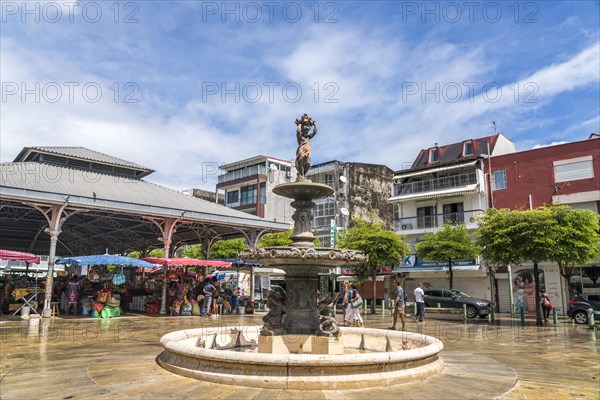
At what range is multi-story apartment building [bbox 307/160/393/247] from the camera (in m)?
46.1

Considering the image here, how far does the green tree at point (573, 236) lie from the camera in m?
18.6

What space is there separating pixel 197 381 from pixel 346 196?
135 feet

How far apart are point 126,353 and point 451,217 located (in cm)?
3076

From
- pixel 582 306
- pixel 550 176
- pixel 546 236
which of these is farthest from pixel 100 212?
pixel 550 176

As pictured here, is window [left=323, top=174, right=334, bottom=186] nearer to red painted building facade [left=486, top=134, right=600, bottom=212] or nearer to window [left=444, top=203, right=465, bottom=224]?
window [left=444, top=203, right=465, bottom=224]

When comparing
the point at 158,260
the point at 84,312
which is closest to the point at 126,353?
the point at 158,260

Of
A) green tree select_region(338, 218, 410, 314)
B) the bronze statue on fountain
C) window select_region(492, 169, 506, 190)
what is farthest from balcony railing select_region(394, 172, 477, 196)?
the bronze statue on fountain

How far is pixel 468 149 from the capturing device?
40.3 m

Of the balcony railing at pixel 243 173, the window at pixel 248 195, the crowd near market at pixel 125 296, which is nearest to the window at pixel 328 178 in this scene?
the balcony railing at pixel 243 173

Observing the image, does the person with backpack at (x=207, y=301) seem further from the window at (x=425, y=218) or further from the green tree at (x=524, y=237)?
the window at (x=425, y=218)

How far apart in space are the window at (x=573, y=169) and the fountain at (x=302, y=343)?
25.0 m

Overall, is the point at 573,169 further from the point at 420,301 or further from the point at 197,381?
the point at 197,381

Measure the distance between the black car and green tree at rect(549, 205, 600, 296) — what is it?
4.68m

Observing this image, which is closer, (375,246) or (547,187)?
(375,246)
